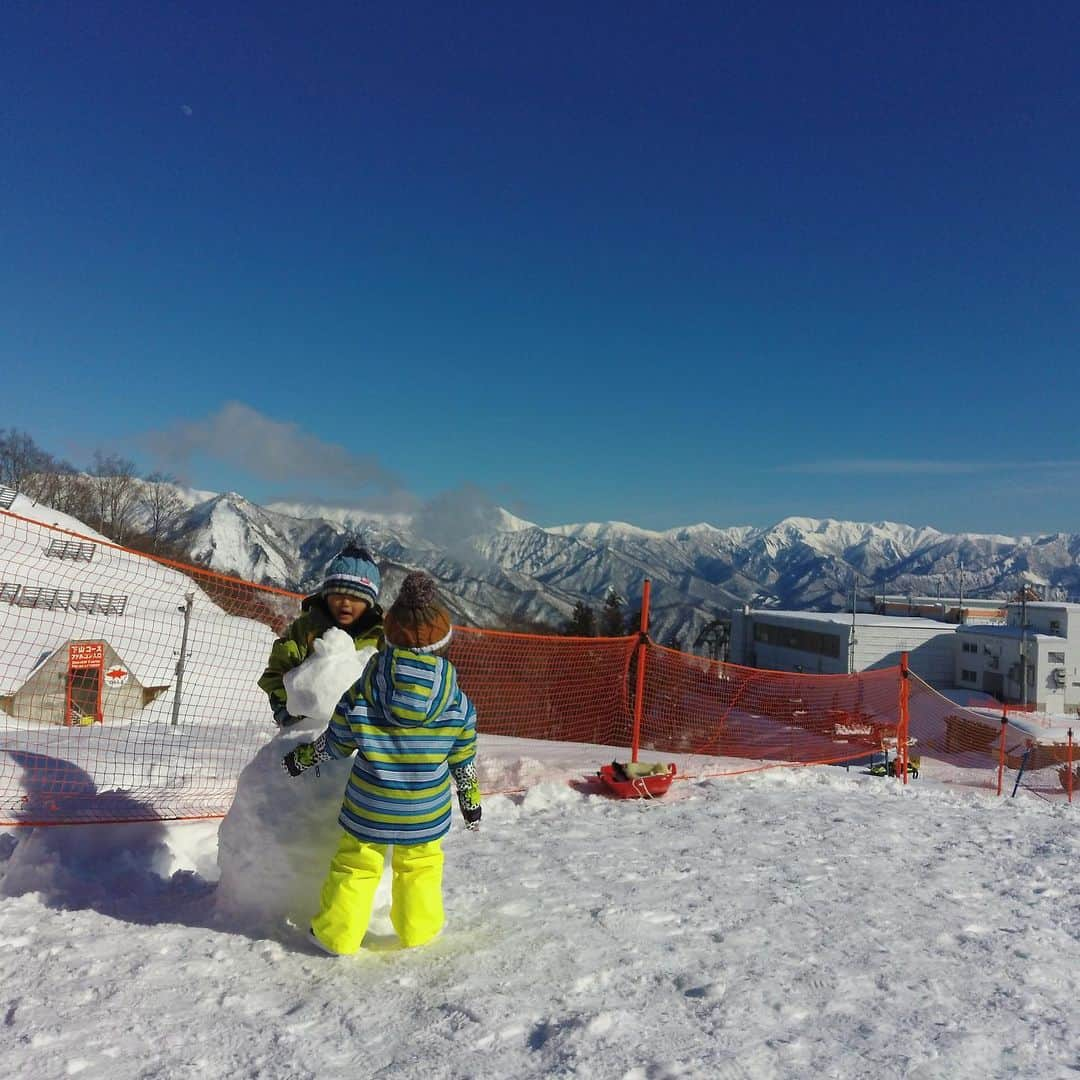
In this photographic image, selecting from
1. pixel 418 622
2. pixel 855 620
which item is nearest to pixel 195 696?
pixel 418 622

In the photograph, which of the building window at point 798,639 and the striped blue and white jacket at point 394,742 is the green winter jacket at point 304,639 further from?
the building window at point 798,639

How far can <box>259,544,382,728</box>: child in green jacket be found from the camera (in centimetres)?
344

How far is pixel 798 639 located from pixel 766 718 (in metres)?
36.8

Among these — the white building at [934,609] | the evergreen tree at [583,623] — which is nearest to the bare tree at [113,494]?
the evergreen tree at [583,623]


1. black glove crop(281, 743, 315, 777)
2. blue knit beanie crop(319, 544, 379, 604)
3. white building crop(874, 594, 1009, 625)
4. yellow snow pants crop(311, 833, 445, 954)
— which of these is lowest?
yellow snow pants crop(311, 833, 445, 954)

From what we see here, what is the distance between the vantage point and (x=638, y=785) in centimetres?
640

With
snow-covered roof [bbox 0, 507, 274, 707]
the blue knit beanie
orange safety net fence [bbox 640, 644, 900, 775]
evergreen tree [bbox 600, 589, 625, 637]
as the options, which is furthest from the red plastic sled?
evergreen tree [bbox 600, 589, 625, 637]

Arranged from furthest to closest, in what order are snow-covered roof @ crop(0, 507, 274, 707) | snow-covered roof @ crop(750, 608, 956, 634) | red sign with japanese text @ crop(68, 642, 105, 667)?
snow-covered roof @ crop(750, 608, 956, 634)
snow-covered roof @ crop(0, 507, 274, 707)
red sign with japanese text @ crop(68, 642, 105, 667)

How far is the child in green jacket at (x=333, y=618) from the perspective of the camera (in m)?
3.44

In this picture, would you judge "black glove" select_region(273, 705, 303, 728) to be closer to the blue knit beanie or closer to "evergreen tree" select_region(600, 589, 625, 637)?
the blue knit beanie

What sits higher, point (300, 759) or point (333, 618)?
point (333, 618)

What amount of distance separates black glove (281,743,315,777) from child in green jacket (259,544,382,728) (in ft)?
0.95

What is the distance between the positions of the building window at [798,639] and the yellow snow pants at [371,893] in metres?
53.1

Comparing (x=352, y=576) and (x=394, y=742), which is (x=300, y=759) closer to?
(x=394, y=742)
